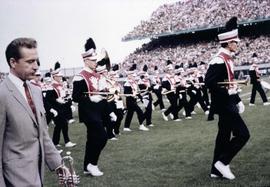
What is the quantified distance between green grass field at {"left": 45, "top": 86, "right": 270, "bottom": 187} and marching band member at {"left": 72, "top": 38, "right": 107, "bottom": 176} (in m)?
0.35

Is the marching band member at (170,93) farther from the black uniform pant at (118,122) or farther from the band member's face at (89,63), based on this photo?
the band member's face at (89,63)

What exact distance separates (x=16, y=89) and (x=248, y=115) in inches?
521

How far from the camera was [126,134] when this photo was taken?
1463cm

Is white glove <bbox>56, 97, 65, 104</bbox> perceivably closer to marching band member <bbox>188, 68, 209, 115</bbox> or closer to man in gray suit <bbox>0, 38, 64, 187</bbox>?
marching band member <bbox>188, 68, 209, 115</bbox>

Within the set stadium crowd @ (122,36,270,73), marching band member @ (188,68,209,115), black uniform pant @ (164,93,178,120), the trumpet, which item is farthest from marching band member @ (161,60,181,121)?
stadium crowd @ (122,36,270,73)

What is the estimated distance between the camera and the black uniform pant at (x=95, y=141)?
857cm

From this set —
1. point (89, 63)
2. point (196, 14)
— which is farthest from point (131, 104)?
point (196, 14)

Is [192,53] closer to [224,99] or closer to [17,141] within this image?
[224,99]

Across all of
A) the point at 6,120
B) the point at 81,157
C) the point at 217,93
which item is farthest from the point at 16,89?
the point at 81,157

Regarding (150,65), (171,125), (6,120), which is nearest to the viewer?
(6,120)

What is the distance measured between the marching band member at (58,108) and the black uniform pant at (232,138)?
5.87 meters

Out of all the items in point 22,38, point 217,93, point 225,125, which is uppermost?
point 22,38

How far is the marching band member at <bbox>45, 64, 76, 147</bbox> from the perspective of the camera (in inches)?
497

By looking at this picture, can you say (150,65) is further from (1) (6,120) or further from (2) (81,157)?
(1) (6,120)
